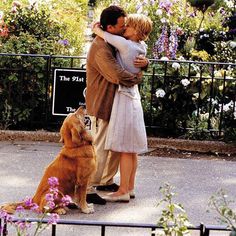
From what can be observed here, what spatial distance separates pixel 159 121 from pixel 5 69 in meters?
2.18

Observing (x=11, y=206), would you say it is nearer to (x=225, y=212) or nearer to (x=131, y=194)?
(x=131, y=194)

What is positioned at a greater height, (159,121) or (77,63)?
(77,63)

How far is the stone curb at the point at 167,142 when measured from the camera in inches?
362

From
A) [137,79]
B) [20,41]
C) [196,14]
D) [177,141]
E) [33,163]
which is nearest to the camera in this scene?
[137,79]

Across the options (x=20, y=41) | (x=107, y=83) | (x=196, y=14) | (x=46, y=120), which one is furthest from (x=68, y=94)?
(x=196, y=14)

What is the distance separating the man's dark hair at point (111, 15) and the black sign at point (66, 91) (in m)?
2.95

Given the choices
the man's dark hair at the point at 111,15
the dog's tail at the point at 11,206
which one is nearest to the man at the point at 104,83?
the man's dark hair at the point at 111,15

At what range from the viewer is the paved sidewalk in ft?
20.3

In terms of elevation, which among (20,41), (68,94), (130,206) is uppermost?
(20,41)

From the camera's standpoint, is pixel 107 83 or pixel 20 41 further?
pixel 20 41

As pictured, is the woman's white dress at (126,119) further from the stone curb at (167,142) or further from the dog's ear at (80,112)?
the stone curb at (167,142)

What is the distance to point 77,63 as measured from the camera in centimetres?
1052

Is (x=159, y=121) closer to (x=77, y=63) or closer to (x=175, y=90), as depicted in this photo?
(x=175, y=90)

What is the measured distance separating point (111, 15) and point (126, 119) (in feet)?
3.08
